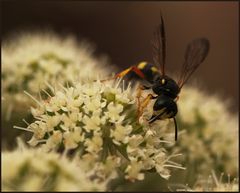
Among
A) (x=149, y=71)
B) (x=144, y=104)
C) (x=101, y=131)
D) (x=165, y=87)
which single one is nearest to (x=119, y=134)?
(x=101, y=131)

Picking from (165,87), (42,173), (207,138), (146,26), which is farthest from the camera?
(146,26)

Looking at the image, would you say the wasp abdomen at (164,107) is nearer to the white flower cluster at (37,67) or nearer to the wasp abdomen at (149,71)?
the wasp abdomen at (149,71)

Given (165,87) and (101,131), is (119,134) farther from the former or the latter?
(165,87)

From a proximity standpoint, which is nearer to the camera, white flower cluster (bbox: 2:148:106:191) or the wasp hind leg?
white flower cluster (bbox: 2:148:106:191)

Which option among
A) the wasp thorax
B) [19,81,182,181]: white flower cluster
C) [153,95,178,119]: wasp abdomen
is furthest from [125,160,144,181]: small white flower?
the wasp thorax

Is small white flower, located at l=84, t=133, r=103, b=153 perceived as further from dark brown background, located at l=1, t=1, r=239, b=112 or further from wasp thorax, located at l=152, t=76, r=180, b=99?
dark brown background, located at l=1, t=1, r=239, b=112

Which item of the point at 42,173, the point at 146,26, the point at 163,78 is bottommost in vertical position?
the point at 146,26

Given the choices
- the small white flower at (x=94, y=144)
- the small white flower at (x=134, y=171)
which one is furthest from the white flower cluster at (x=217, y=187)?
the small white flower at (x=94, y=144)
